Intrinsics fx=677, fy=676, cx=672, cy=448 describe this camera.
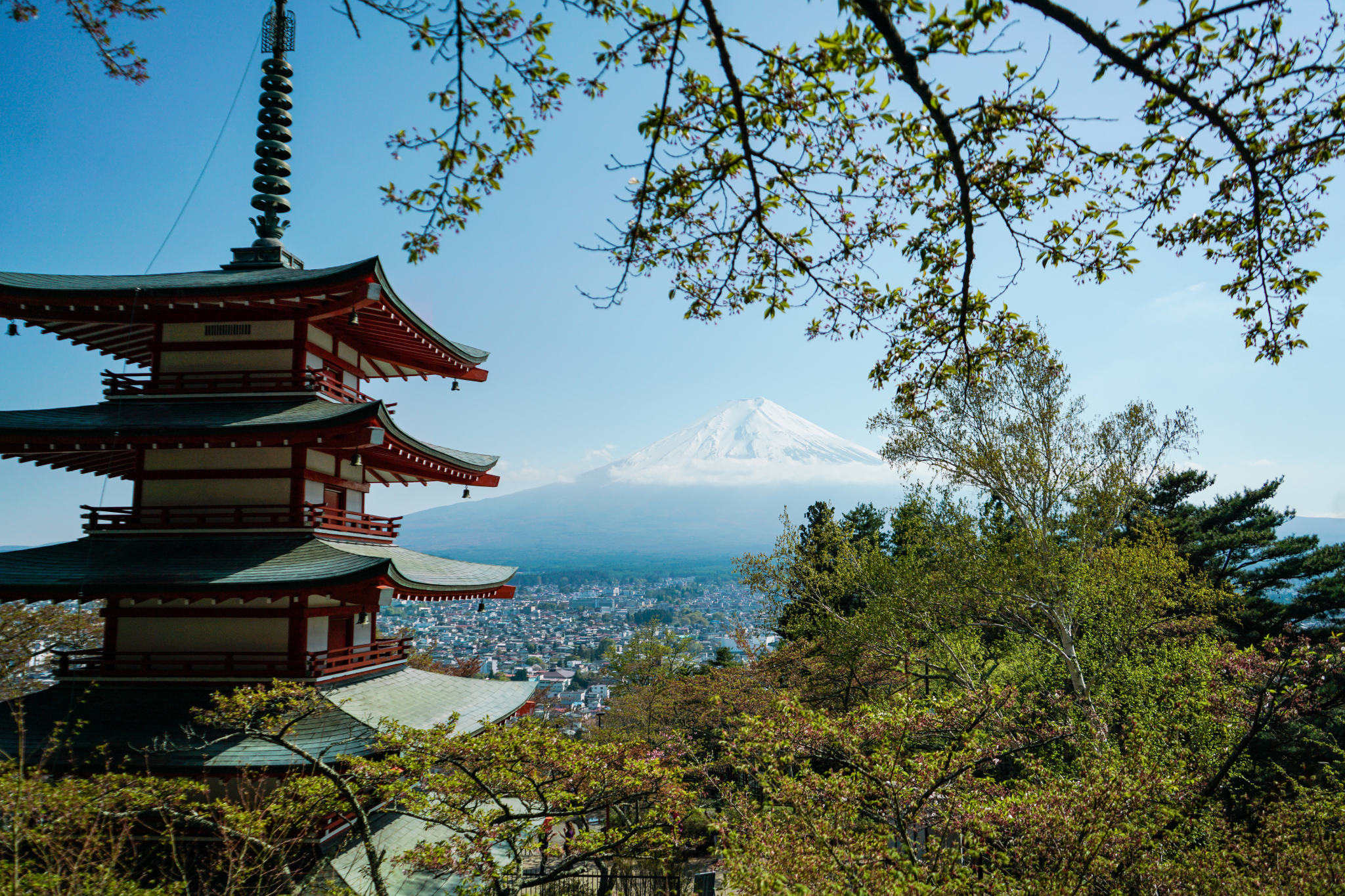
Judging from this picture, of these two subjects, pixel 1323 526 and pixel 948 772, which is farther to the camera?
pixel 1323 526

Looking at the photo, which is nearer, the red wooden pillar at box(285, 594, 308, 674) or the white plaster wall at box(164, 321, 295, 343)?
the red wooden pillar at box(285, 594, 308, 674)

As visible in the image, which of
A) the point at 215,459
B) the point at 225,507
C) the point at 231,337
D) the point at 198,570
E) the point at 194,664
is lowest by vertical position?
the point at 194,664

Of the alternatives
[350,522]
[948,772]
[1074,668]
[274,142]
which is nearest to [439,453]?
[350,522]

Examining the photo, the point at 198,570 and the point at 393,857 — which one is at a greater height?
the point at 198,570

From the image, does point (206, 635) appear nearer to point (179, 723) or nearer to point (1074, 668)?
point (179, 723)

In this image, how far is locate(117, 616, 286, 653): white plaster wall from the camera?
815 cm

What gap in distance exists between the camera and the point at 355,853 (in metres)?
7.29

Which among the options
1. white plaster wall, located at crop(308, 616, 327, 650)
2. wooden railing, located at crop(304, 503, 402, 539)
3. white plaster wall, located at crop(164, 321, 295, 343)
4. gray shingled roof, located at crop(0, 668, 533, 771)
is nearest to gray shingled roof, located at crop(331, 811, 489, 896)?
gray shingled roof, located at crop(0, 668, 533, 771)

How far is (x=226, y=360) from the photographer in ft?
29.7

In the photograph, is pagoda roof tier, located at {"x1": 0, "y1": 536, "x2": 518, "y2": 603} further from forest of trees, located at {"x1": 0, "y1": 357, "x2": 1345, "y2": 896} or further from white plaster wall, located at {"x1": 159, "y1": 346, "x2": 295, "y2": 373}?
white plaster wall, located at {"x1": 159, "y1": 346, "x2": 295, "y2": 373}

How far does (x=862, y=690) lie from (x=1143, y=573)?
6881mm

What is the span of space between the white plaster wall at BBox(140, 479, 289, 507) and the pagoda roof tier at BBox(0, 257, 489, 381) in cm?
211

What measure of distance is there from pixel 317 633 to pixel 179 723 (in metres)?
1.61

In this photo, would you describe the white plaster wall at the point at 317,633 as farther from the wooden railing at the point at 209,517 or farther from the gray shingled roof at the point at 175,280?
the gray shingled roof at the point at 175,280
